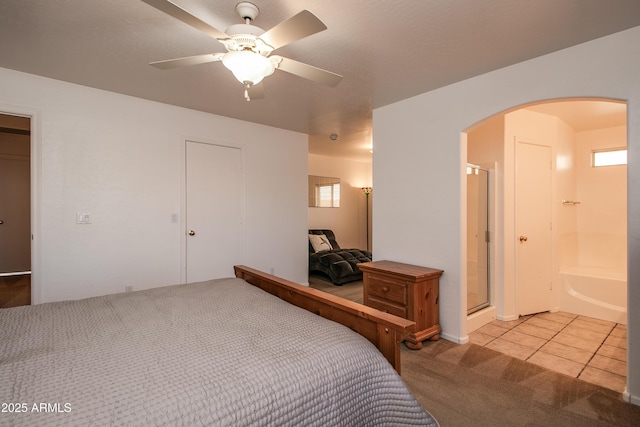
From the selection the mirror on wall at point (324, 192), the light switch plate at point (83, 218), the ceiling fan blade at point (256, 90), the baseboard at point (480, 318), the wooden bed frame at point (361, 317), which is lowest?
the baseboard at point (480, 318)

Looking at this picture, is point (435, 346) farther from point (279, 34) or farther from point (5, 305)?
point (5, 305)

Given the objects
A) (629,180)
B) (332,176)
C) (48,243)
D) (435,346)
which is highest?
(332,176)

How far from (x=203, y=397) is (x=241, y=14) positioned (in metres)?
1.90

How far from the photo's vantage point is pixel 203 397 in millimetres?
889

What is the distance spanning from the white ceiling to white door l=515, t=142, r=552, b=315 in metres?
1.53

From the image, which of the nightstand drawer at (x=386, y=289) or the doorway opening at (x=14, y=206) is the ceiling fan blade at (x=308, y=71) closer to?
the nightstand drawer at (x=386, y=289)

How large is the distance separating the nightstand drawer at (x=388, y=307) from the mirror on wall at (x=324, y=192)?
139 inches

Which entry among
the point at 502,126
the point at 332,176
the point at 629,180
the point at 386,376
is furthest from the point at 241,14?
the point at 332,176

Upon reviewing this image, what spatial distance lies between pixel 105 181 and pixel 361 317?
2.93 meters

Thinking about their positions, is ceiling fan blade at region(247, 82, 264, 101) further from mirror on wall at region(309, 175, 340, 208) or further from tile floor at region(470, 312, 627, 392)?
mirror on wall at region(309, 175, 340, 208)

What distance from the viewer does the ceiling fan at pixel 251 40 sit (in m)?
1.38

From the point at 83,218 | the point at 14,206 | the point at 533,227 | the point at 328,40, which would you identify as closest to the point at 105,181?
the point at 83,218

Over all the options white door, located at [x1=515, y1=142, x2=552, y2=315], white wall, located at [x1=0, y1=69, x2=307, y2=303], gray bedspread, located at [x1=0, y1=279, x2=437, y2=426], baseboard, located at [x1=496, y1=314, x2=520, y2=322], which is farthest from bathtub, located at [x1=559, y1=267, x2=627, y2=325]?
white wall, located at [x1=0, y1=69, x2=307, y2=303]

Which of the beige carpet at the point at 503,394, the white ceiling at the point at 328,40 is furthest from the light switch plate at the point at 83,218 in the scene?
the beige carpet at the point at 503,394
